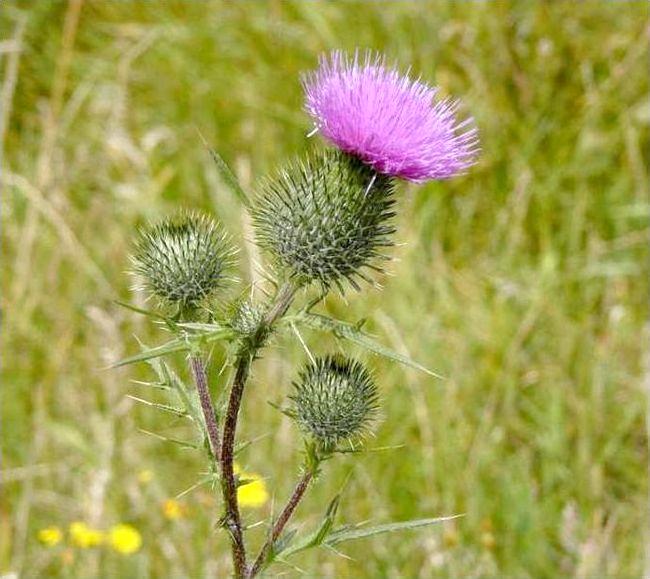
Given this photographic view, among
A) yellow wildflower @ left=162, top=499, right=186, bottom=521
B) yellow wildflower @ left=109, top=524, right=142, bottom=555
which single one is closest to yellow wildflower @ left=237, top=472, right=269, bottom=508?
yellow wildflower @ left=162, top=499, right=186, bottom=521

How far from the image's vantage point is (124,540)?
2945mm

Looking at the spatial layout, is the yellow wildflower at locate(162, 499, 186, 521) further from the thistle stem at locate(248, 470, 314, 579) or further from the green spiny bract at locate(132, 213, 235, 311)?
the thistle stem at locate(248, 470, 314, 579)

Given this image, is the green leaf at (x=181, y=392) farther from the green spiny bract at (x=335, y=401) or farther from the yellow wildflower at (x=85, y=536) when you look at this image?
the yellow wildflower at (x=85, y=536)

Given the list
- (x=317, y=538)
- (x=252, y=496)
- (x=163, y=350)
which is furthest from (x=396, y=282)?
(x=163, y=350)

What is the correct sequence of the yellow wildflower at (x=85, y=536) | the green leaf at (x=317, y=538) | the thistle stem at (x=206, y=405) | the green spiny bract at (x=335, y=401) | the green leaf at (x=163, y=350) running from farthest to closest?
1. the yellow wildflower at (x=85, y=536)
2. the green spiny bract at (x=335, y=401)
3. the thistle stem at (x=206, y=405)
4. the green leaf at (x=317, y=538)
5. the green leaf at (x=163, y=350)

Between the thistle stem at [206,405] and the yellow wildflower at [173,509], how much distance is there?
1.21 meters

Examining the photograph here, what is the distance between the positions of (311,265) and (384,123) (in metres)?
0.28

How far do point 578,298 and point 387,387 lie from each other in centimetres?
86

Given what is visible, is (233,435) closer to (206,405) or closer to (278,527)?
(206,405)

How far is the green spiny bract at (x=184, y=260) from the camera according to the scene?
1.99m

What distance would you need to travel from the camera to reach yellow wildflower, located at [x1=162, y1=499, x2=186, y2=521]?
3000 millimetres

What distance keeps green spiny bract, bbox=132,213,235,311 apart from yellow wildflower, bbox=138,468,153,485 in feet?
4.13

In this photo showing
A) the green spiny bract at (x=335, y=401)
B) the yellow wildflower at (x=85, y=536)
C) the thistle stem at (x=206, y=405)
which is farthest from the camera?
the yellow wildflower at (x=85, y=536)

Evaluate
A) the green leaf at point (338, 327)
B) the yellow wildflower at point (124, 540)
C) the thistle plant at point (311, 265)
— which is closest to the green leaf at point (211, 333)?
the thistle plant at point (311, 265)
